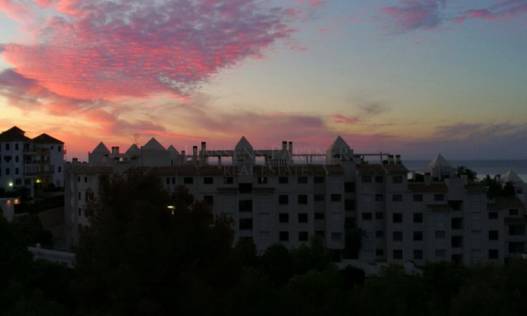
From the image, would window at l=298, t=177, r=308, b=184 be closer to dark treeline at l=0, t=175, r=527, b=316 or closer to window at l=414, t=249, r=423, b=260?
window at l=414, t=249, r=423, b=260

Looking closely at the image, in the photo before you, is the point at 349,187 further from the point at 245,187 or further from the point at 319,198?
the point at 245,187

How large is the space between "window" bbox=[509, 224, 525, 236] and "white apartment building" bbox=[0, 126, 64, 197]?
6289cm

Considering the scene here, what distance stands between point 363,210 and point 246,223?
40.6 feet

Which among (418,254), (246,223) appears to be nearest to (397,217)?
(418,254)

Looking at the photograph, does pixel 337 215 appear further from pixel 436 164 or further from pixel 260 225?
pixel 436 164

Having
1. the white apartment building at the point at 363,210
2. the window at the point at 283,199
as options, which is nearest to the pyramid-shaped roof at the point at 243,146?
the white apartment building at the point at 363,210

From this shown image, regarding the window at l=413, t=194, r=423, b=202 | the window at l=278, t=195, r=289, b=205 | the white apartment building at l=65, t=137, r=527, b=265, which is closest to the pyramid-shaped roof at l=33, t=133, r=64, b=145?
the white apartment building at l=65, t=137, r=527, b=265

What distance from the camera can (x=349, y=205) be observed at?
2109 inches

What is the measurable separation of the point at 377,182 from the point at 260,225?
1314 cm

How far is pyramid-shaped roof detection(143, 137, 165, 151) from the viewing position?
63.6 meters

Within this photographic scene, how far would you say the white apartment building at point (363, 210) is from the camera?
51.2 metres

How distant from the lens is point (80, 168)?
Answer: 56406 millimetres

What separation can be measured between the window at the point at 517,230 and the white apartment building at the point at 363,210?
10cm

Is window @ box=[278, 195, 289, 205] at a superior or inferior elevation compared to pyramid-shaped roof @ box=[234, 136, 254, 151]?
inferior
